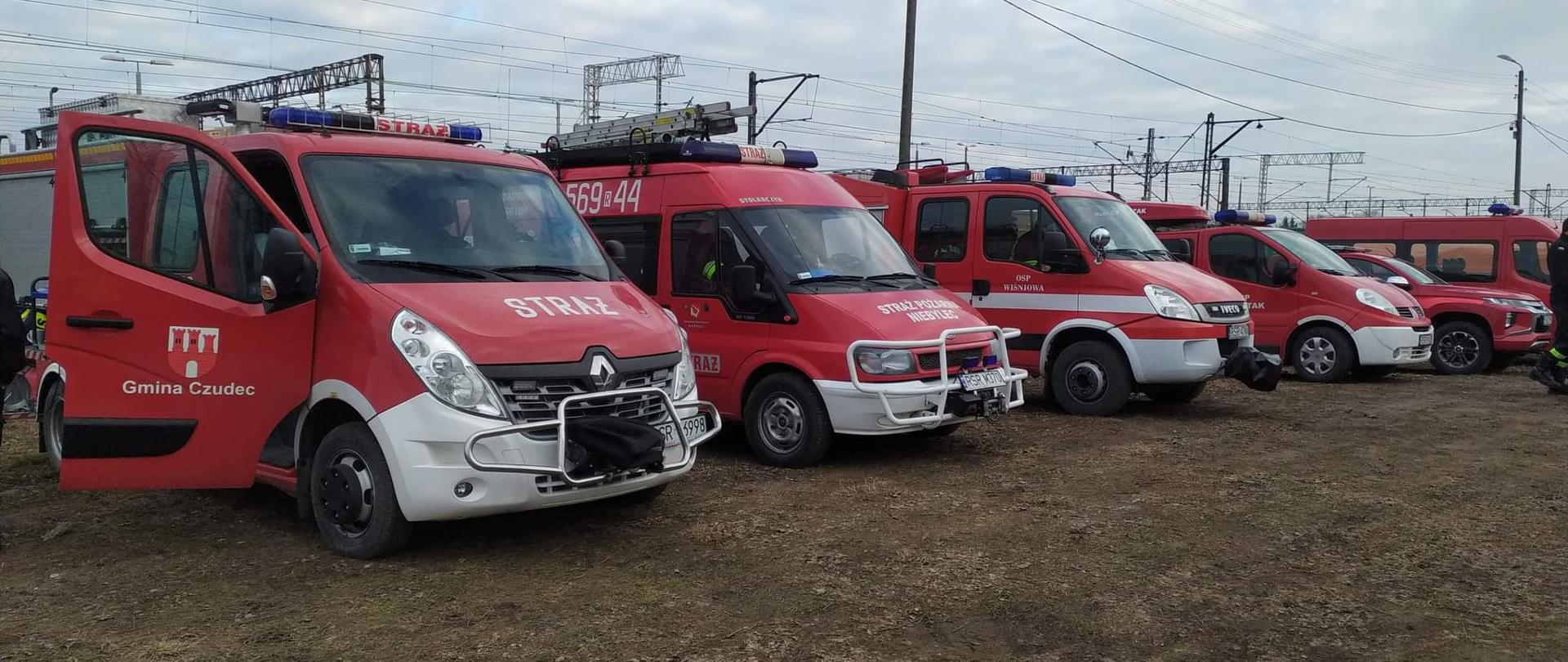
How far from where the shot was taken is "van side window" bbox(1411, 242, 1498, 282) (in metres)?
16.1

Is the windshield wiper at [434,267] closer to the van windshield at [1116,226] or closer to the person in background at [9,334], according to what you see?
the person in background at [9,334]

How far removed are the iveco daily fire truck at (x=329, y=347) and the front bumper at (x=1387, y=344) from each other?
9672 millimetres

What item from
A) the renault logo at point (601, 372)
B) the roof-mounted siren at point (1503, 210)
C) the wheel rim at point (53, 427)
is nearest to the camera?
the renault logo at point (601, 372)

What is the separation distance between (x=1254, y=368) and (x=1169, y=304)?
927 mm

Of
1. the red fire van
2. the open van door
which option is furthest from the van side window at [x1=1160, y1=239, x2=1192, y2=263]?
the open van door

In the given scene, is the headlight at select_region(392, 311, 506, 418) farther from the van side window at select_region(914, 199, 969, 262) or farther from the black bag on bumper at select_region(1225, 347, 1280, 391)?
the black bag on bumper at select_region(1225, 347, 1280, 391)

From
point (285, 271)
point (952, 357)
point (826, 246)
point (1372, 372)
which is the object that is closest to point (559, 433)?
point (285, 271)

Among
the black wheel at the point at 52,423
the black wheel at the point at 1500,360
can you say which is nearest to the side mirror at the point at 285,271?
the black wheel at the point at 52,423

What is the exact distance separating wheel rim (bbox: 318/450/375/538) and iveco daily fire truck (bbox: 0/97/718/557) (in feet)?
0.04

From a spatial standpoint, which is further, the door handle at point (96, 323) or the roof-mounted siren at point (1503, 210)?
the roof-mounted siren at point (1503, 210)

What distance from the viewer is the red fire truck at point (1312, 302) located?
12.6 meters

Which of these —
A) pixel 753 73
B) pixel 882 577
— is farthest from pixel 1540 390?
pixel 753 73

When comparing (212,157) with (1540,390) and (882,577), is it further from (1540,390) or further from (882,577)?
(1540,390)

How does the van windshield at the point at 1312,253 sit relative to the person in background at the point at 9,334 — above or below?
above
